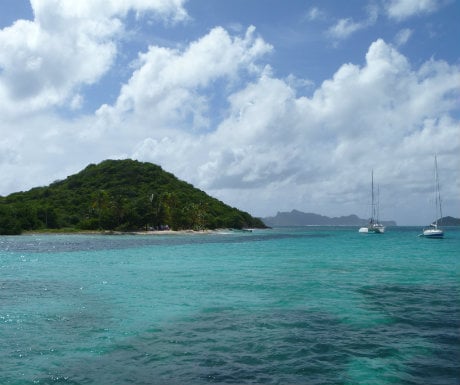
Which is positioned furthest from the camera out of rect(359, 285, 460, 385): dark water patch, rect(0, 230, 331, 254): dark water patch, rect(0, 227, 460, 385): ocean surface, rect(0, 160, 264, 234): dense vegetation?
rect(0, 160, 264, 234): dense vegetation

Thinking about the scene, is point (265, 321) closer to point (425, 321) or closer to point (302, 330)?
point (302, 330)

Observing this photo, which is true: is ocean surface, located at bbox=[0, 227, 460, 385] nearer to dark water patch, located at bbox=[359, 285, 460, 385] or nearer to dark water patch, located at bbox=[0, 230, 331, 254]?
A: dark water patch, located at bbox=[359, 285, 460, 385]

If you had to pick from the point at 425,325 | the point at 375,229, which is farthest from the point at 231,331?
the point at 375,229

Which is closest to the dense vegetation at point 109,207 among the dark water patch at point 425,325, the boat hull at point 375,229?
the boat hull at point 375,229

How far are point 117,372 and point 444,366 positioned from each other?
8.11 meters

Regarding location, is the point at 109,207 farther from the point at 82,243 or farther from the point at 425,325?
the point at 425,325

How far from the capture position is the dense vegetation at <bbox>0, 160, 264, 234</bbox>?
121312 mm

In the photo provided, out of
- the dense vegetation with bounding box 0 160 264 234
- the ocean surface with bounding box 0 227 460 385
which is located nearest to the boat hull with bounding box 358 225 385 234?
the dense vegetation with bounding box 0 160 264 234

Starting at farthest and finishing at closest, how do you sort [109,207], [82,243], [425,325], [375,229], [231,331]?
[375,229] < [109,207] < [82,243] < [425,325] < [231,331]

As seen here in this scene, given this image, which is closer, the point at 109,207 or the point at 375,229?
the point at 109,207

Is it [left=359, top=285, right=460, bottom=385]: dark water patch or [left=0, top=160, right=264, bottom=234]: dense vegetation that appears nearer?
[left=359, top=285, right=460, bottom=385]: dark water patch

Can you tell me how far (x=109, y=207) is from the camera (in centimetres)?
12431

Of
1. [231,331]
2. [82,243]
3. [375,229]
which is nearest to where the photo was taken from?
[231,331]

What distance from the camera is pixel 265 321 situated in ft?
49.0
